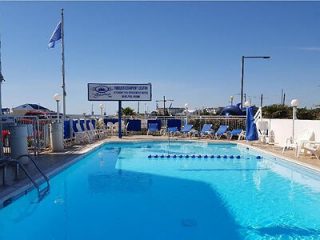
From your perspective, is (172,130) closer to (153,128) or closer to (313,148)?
(153,128)

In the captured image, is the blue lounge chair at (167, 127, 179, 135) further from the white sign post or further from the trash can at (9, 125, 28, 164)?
the trash can at (9, 125, 28, 164)

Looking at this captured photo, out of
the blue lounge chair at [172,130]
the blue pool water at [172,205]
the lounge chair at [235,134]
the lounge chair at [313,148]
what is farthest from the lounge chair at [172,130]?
the lounge chair at [313,148]

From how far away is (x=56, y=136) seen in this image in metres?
11.6

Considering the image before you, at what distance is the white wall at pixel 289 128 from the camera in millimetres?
11289

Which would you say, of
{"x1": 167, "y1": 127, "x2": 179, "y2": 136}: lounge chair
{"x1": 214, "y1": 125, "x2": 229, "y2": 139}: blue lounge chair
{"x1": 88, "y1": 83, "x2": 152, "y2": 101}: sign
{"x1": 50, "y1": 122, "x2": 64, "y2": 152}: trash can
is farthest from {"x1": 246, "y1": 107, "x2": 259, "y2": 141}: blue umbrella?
{"x1": 50, "y1": 122, "x2": 64, "y2": 152}: trash can

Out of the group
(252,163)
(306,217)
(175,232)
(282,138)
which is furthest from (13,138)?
(282,138)

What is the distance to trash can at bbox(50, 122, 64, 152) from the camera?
11586mm

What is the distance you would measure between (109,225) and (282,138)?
10.4 meters

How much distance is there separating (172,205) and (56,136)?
6.32 meters

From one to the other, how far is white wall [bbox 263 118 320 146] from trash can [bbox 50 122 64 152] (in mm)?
7963

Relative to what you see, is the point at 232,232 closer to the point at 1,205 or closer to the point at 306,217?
the point at 306,217

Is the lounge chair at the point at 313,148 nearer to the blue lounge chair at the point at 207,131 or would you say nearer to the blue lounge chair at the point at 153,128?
the blue lounge chair at the point at 207,131

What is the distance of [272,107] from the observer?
4491 centimetres

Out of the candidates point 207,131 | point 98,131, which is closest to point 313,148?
point 207,131
